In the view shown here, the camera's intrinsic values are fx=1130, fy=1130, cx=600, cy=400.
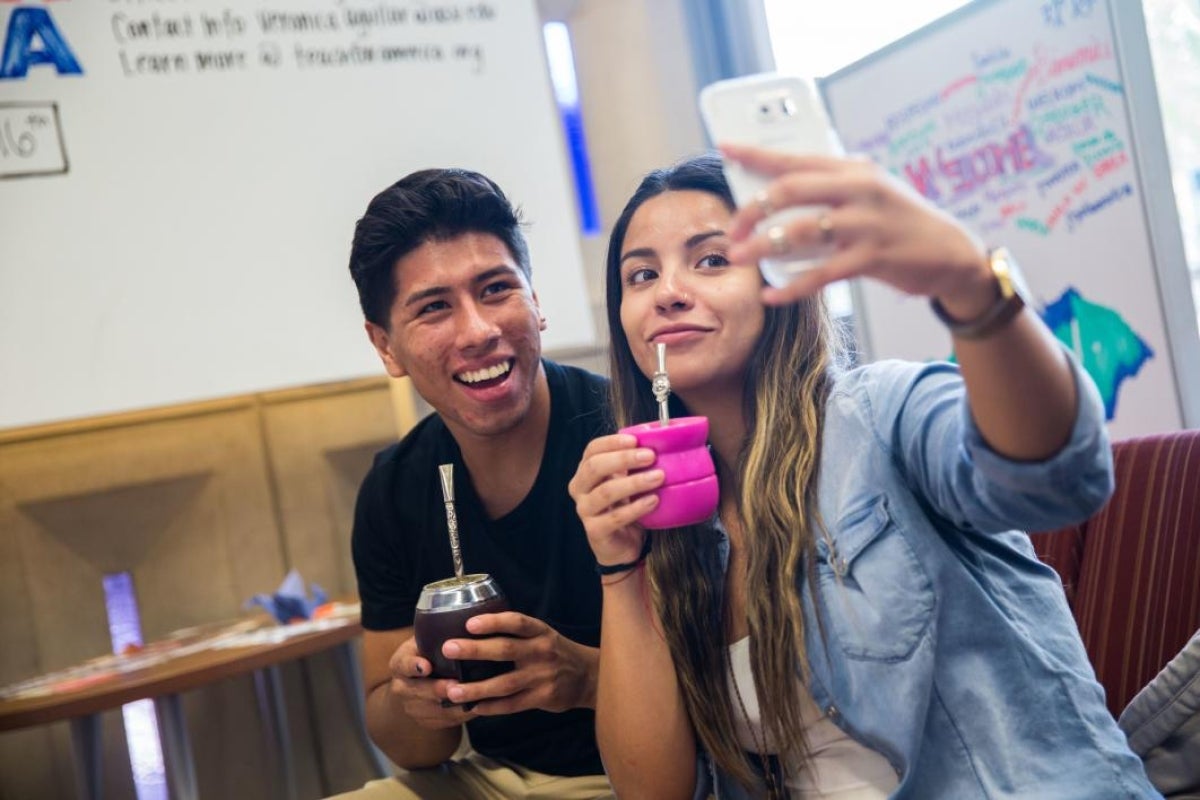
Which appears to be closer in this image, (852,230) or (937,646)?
(852,230)

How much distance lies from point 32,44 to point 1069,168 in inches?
77.5

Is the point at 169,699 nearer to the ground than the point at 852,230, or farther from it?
nearer to the ground

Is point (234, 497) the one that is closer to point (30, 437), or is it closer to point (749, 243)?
point (30, 437)

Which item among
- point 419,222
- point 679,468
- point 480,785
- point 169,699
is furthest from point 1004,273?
point 169,699

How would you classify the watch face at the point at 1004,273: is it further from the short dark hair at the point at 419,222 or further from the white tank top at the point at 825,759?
the short dark hair at the point at 419,222

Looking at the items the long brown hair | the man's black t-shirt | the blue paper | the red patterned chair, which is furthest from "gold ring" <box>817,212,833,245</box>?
the blue paper

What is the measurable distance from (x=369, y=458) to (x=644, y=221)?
189 centimetres

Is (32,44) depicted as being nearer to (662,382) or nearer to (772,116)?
(662,382)

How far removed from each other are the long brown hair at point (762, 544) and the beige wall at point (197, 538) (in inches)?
45.5

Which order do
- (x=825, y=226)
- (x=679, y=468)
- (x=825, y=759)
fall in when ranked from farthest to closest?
(x=825, y=759) < (x=679, y=468) < (x=825, y=226)

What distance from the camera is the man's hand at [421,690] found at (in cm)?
132

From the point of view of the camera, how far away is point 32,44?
189cm

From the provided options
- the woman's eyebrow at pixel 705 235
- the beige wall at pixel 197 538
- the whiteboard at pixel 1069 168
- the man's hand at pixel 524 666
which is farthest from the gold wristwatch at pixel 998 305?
the beige wall at pixel 197 538

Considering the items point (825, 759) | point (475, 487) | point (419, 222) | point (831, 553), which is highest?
point (419, 222)
